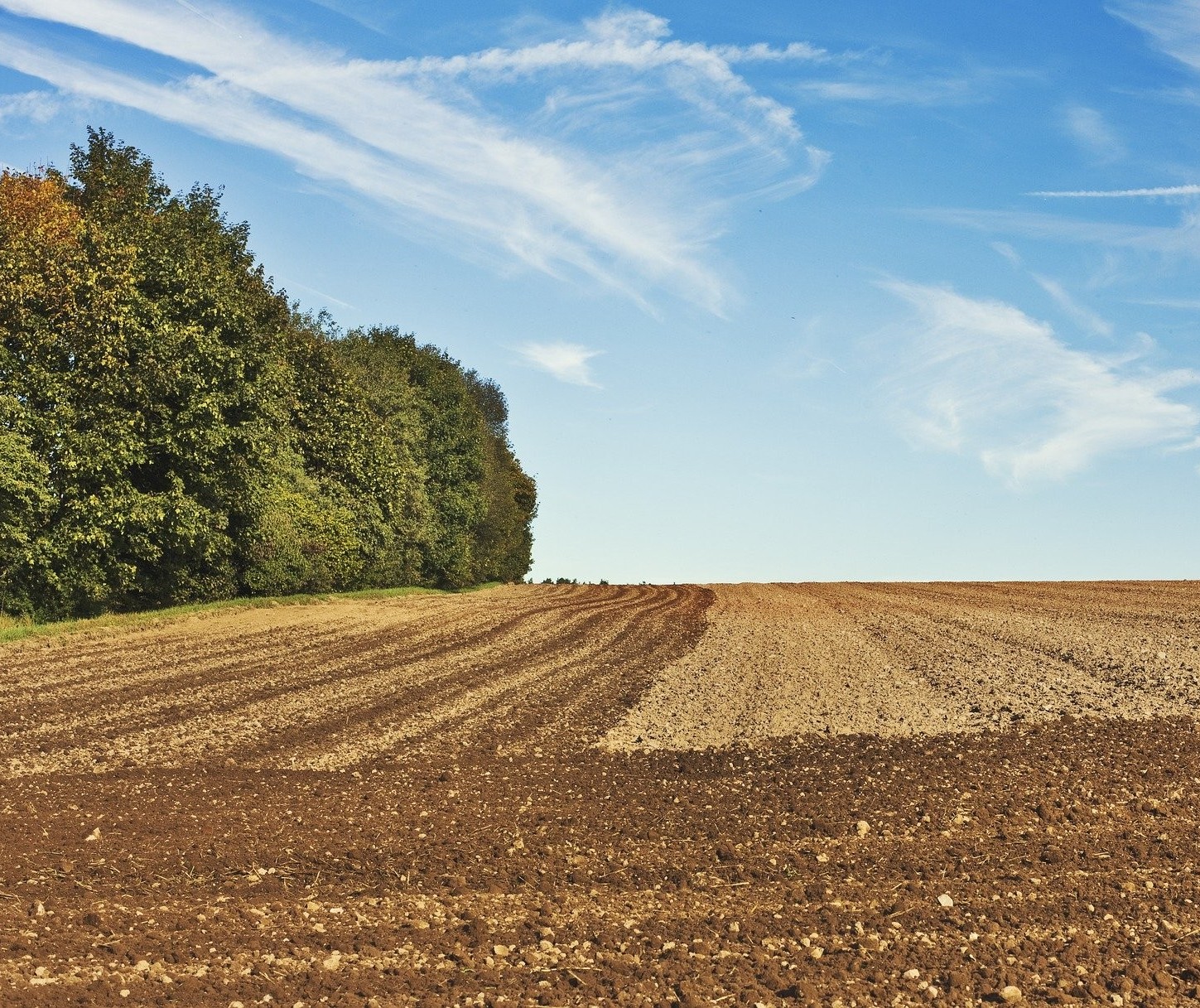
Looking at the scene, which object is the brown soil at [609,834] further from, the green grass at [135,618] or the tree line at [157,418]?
the tree line at [157,418]

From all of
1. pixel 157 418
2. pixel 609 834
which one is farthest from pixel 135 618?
pixel 609 834

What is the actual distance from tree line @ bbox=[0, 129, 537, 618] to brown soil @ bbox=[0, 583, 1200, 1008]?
915 centimetres

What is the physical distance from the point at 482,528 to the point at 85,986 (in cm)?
6135

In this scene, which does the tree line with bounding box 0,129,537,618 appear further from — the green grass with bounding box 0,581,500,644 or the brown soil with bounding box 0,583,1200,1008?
the brown soil with bounding box 0,583,1200,1008

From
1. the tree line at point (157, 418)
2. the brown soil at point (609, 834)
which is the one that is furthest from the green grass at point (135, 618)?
the brown soil at point (609, 834)

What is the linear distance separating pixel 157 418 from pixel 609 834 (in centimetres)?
2569

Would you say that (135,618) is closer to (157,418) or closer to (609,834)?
(157,418)

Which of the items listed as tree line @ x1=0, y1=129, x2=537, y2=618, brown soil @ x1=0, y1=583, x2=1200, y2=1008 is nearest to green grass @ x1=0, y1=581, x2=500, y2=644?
tree line @ x1=0, y1=129, x2=537, y2=618

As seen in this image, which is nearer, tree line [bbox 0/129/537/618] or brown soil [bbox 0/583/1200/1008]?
brown soil [bbox 0/583/1200/1008]

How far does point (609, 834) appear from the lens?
1039cm

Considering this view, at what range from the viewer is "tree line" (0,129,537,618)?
29766 mm

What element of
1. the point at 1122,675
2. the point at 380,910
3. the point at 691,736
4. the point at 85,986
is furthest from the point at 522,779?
the point at 1122,675

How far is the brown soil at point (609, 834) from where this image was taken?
7.32 meters

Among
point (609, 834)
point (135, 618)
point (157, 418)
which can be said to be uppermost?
point (157, 418)
